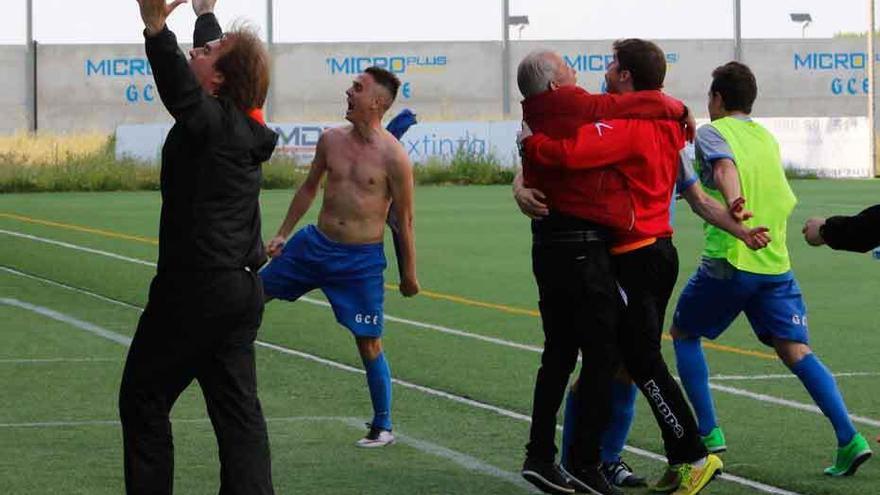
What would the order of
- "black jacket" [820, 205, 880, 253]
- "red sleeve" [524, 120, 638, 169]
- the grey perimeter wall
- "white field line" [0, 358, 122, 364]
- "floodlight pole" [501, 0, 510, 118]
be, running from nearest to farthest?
"black jacket" [820, 205, 880, 253]
"red sleeve" [524, 120, 638, 169]
"white field line" [0, 358, 122, 364]
"floodlight pole" [501, 0, 510, 118]
the grey perimeter wall

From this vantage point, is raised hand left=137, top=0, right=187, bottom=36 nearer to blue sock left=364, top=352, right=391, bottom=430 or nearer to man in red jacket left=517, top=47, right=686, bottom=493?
man in red jacket left=517, top=47, right=686, bottom=493

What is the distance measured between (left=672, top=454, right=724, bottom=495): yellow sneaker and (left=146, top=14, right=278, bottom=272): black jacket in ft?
7.82

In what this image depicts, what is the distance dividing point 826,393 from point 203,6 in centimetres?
347

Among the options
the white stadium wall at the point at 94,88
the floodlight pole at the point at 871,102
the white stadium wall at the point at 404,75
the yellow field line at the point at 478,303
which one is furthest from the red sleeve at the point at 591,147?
the white stadium wall at the point at 94,88

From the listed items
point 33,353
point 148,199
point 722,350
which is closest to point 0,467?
point 33,353

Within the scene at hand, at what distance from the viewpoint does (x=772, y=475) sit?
9672 mm

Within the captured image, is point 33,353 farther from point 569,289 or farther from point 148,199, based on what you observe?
point 148,199

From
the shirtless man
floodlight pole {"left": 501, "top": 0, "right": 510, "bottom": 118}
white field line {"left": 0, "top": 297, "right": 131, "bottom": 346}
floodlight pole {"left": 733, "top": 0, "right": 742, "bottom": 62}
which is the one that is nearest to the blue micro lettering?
floodlight pole {"left": 501, "top": 0, "right": 510, "bottom": 118}

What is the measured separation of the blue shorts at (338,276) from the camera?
1098cm

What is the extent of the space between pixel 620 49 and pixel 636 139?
0.44 meters

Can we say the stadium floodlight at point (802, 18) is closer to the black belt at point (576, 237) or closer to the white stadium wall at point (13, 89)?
the white stadium wall at point (13, 89)

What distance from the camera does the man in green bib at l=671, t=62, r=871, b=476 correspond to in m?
9.87

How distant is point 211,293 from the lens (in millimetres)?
7480

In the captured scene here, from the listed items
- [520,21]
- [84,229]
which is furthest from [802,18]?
[84,229]
